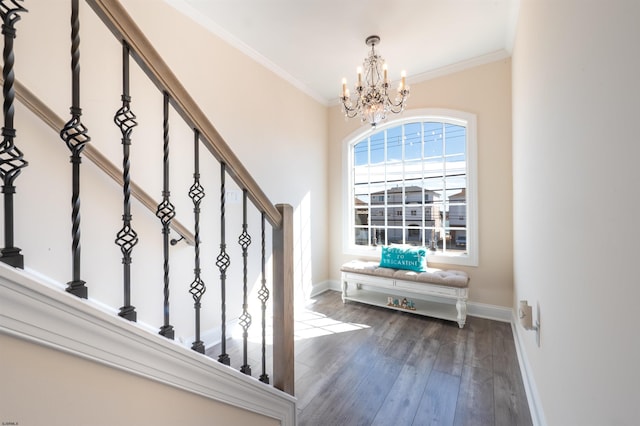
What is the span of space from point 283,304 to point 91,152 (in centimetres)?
147

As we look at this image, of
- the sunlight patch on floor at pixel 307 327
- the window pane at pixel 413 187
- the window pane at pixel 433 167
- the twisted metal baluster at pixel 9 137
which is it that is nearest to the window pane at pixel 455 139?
the window pane at pixel 413 187

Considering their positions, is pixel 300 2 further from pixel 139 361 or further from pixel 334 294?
pixel 334 294

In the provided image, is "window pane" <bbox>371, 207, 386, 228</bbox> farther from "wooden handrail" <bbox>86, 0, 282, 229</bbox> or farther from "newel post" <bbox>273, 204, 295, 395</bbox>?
"wooden handrail" <bbox>86, 0, 282, 229</bbox>

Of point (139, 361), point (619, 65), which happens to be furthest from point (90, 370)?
point (619, 65)

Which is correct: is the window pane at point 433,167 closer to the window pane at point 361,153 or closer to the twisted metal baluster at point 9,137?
the window pane at point 361,153

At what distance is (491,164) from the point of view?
9.79ft

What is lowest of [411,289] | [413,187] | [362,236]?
A: [411,289]

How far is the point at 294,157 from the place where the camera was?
346 centimetres

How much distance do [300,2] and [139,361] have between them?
8.64 feet

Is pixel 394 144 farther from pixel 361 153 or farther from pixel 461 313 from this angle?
pixel 461 313

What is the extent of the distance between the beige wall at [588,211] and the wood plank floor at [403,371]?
42cm

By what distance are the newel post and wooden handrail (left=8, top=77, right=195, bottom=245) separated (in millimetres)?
1127

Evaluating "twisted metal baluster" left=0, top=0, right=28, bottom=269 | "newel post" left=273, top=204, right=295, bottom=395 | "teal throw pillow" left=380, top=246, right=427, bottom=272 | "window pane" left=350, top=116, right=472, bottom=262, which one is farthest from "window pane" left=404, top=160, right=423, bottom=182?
"twisted metal baluster" left=0, top=0, right=28, bottom=269

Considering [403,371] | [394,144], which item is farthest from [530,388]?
[394,144]
